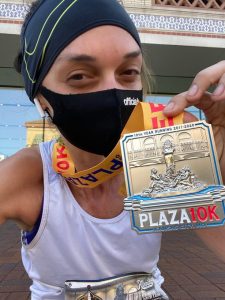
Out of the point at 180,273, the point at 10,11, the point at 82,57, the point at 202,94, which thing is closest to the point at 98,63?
the point at 82,57

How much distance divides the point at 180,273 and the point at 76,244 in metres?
3.35

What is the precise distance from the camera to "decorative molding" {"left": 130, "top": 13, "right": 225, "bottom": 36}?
21.2 feet

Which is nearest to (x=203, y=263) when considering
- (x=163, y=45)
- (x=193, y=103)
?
(x=163, y=45)

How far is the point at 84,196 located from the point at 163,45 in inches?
223

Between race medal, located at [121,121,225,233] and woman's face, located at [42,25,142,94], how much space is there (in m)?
0.31

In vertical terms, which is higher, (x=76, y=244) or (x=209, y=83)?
(x=209, y=83)

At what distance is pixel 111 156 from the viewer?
3.47 feet

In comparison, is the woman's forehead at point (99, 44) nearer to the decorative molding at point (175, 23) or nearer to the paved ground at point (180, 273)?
the paved ground at point (180, 273)

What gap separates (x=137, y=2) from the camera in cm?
643

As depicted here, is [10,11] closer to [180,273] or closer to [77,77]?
[180,273]

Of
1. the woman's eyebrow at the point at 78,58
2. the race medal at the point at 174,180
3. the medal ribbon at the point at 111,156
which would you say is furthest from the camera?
the woman's eyebrow at the point at 78,58

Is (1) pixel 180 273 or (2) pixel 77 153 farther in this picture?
(1) pixel 180 273

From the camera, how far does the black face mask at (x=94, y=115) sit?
118cm

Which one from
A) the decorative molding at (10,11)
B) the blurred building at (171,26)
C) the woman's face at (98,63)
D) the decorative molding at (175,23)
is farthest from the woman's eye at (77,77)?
the decorative molding at (175,23)
